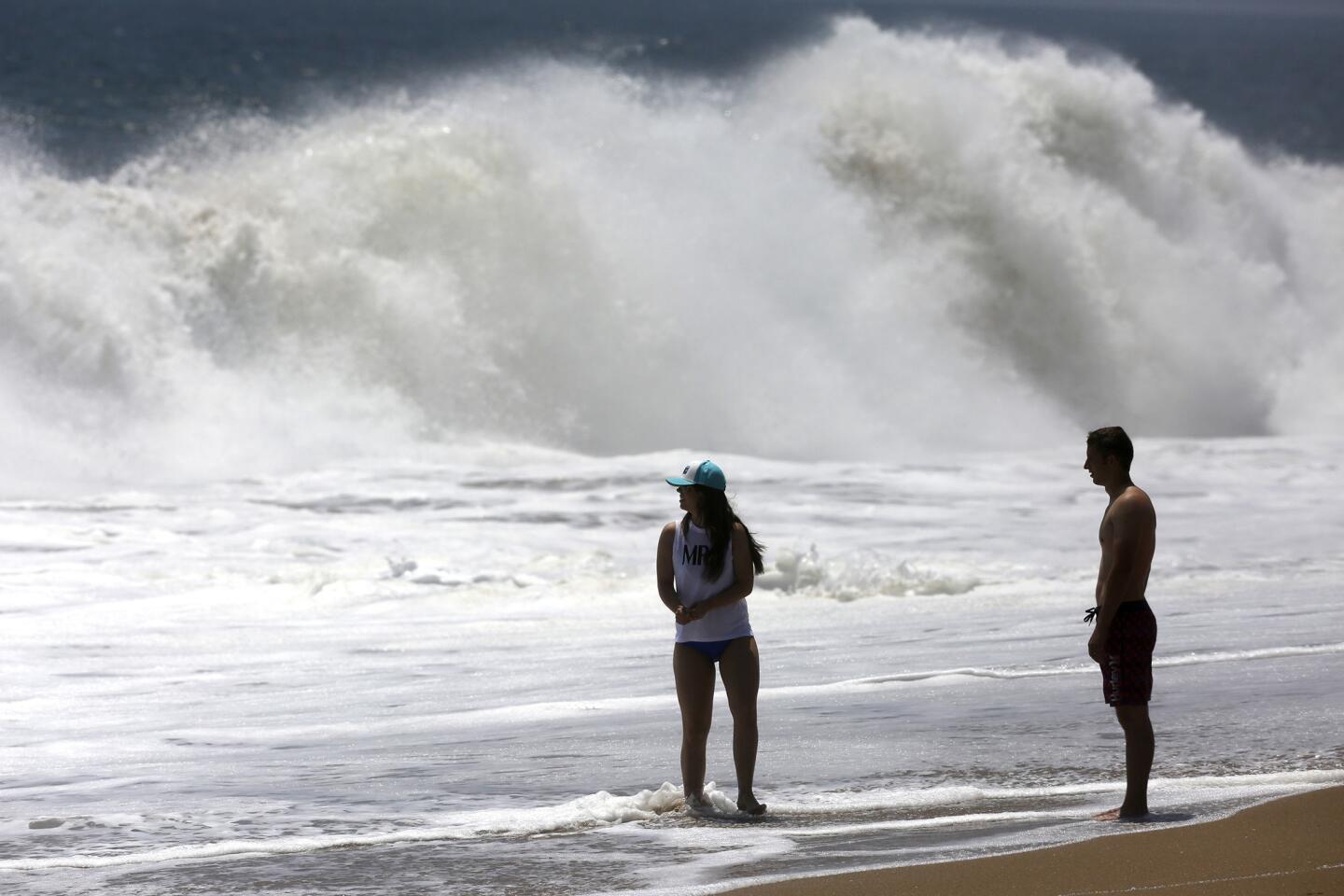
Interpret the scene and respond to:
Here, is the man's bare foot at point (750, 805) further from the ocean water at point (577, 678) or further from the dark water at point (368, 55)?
the dark water at point (368, 55)

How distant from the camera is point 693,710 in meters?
5.60

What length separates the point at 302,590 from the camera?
10.7 metres

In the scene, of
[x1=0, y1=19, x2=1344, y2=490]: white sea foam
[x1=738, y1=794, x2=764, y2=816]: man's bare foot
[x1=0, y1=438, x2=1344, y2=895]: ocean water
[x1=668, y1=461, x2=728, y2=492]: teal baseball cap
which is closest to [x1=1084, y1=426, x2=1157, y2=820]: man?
[x1=0, y1=438, x2=1344, y2=895]: ocean water

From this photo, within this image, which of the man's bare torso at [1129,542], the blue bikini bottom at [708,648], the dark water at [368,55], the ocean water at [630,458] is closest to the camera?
the man's bare torso at [1129,542]

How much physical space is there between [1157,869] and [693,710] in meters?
1.69

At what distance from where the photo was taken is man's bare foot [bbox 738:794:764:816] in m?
5.53

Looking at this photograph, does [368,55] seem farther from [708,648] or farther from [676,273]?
[708,648]

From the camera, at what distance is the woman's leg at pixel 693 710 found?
559 cm

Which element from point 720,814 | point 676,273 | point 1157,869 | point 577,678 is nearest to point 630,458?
point 676,273

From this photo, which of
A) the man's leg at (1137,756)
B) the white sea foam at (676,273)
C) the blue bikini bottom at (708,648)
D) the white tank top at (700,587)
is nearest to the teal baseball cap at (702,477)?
the white tank top at (700,587)

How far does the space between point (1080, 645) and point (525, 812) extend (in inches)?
162

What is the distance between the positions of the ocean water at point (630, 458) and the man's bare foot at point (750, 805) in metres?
0.10

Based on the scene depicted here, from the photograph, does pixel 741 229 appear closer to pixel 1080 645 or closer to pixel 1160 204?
pixel 1160 204

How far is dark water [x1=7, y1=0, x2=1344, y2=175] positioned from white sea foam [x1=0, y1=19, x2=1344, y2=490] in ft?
6.87
